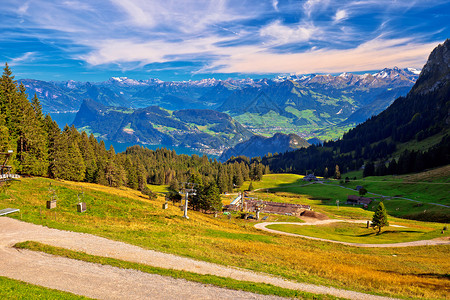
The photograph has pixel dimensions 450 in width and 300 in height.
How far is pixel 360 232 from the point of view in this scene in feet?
229

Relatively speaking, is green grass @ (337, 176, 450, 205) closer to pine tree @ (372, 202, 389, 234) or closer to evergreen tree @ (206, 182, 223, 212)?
pine tree @ (372, 202, 389, 234)

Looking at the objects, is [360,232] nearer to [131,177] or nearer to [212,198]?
[212,198]

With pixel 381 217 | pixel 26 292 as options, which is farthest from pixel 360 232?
pixel 26 292

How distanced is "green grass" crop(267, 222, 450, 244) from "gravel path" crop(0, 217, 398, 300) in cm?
4719

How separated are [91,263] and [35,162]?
56696 mm

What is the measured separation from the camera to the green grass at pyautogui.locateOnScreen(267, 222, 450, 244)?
196ft

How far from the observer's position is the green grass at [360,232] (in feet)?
196

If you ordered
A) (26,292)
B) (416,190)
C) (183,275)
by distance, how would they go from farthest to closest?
1. (416,190)
2. (183,275)
3. (26,292)

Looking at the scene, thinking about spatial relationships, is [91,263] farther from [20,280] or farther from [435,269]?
[435,269]

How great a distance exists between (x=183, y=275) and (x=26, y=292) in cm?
996

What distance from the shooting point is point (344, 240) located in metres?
60.4

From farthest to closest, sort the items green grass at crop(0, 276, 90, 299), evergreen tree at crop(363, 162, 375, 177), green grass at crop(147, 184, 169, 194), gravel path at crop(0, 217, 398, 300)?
1. evergreen tree at crop(363, 162, 375, 177)
2. green grass at crop(147, 184, 169, 194)
3. gravel path at crop(0, 217, 398, 300)
4. green grass at crop(0, 276, 90, 299)

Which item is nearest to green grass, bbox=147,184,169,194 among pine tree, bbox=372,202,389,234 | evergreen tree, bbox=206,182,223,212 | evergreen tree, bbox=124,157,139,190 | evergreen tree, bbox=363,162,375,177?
evergreen tree, bbox=124,157,139,190

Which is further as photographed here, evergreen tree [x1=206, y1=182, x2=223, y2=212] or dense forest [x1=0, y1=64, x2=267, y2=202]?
evergreen tree [x1=206, y1=182, x2=223, y2=212]
